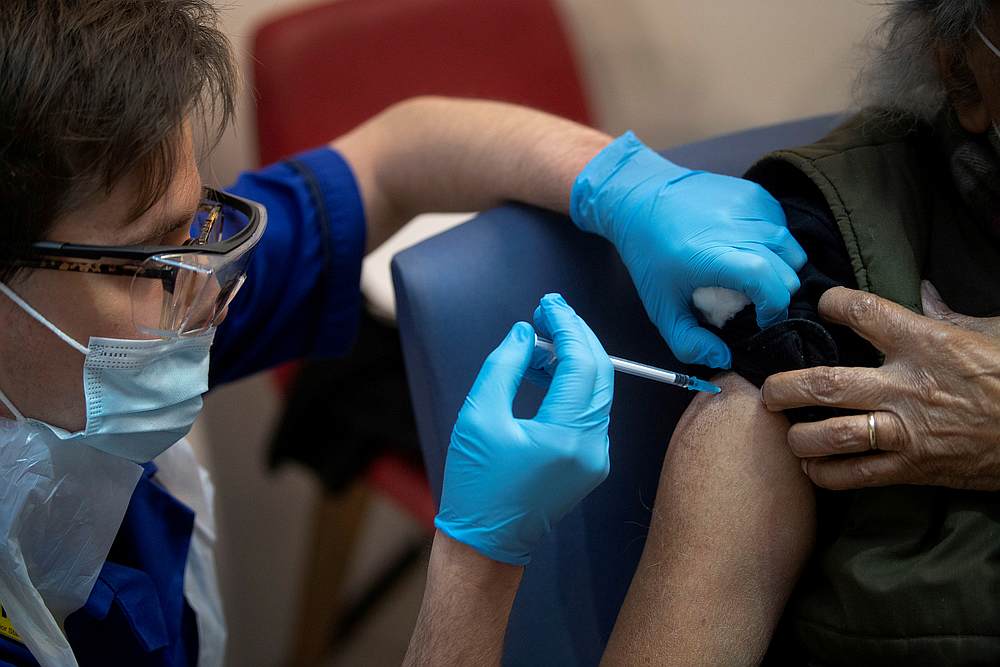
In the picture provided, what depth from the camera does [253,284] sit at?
3.68ft

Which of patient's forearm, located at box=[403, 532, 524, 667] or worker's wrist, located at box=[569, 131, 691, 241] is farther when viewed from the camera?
worker's wrist, located at box=[569, 131, 691, 241]

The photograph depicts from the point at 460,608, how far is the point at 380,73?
1.14m

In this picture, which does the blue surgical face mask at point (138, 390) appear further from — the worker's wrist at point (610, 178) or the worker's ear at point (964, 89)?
the worker's ear at point (964, 89)

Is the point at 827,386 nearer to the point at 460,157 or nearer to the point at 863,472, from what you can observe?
the point at 863,472

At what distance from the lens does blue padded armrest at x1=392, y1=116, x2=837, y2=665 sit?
0.93 meters

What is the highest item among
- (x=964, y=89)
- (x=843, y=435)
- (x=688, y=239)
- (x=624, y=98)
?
(x=964, y=89)

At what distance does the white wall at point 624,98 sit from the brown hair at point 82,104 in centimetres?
94

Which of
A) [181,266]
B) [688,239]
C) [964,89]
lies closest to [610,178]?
[688,239]

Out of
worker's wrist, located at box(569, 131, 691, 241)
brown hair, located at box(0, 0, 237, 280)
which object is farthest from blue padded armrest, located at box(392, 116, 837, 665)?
brown hair, located at box(0, 0, 237, 280)

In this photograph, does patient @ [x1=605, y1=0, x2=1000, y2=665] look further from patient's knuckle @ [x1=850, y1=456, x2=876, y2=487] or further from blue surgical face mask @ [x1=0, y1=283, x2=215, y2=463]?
blue surgical face mask @ [x1=0, y1=283, x2=215, y2=463]

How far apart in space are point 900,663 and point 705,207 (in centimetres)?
46

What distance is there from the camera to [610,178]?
990 millimetres

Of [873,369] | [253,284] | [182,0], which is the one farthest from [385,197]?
[873,369]

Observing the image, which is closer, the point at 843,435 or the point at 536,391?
the point at 843,435
